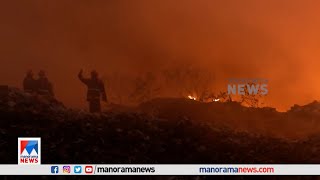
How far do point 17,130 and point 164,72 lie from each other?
2193cm

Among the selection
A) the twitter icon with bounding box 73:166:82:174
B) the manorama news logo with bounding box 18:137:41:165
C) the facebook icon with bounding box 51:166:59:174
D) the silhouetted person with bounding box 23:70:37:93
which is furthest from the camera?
the silhouetted person with bounding box 23:70:37:93

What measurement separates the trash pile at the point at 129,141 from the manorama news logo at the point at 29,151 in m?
0.61

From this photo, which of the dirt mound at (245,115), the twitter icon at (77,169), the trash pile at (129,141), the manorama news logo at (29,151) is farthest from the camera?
the dirt mound at (245,115)

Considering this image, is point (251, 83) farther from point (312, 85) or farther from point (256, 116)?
point (256, 116)

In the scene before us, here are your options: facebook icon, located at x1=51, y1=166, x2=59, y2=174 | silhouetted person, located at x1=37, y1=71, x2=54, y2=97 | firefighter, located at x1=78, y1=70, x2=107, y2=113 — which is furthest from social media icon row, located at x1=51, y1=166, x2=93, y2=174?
silhouetted person, located at x1=37, y1=71, x2=54, y2=97

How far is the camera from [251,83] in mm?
33938

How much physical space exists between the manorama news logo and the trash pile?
611 mm

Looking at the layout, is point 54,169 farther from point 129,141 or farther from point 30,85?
point 30,85

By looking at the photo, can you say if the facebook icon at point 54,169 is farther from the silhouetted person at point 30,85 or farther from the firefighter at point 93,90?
the silhouetted person at point 30,85

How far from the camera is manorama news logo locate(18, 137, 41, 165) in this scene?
44.1 feet

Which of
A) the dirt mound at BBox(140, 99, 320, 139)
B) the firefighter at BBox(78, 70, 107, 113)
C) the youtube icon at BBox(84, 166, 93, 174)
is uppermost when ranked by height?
the firefighter at BBox(78, 70, 107, 113)

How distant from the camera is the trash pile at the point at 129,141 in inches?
583

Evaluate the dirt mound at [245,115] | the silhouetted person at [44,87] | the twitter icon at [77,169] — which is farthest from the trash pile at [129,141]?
the dirt mound at [245,115]

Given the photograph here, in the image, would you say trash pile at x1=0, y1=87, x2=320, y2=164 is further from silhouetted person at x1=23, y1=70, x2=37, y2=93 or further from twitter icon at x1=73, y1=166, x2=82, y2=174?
silhouetted person at x1=23, y1=70, x2=37, y2=93
